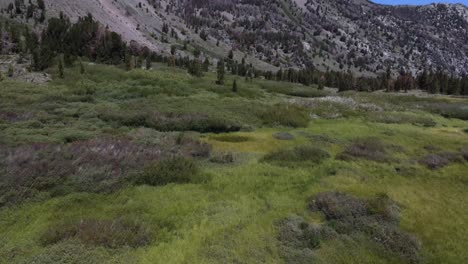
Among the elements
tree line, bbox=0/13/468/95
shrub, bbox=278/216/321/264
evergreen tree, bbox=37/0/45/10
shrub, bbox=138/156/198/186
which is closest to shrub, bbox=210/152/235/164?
shrub, bbox=138/156/198/186

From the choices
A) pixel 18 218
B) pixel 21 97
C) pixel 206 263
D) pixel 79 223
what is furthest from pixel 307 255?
pixel 21 97

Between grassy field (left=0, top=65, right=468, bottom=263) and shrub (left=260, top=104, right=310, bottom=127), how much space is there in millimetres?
4579

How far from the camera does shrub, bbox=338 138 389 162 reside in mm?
27516

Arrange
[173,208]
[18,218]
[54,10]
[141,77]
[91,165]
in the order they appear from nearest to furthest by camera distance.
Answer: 1. [18,218]
2. [173,208]
3. [91,165]
4. [141,77]
5. [54,10]

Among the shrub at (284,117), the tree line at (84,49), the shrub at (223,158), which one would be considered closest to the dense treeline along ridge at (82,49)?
the tree line at (84,49)

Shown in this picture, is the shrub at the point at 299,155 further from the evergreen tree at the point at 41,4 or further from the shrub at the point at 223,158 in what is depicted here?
the evergreen tree at the point at 41,4

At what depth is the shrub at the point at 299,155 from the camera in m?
25.4

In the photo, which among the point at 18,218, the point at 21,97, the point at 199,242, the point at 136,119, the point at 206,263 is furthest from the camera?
Answer: the point at 21,97

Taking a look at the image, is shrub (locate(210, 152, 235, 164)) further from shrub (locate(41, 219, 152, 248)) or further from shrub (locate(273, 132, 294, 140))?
shrub (locate(41, 219, 152, 248))

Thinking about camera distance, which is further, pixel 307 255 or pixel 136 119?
pixel 136 119

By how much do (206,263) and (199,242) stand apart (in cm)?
135

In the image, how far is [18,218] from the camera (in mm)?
15375

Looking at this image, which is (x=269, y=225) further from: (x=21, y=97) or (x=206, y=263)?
(x=21, y=97)

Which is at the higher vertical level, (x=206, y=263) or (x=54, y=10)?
(x=54, y=10)
